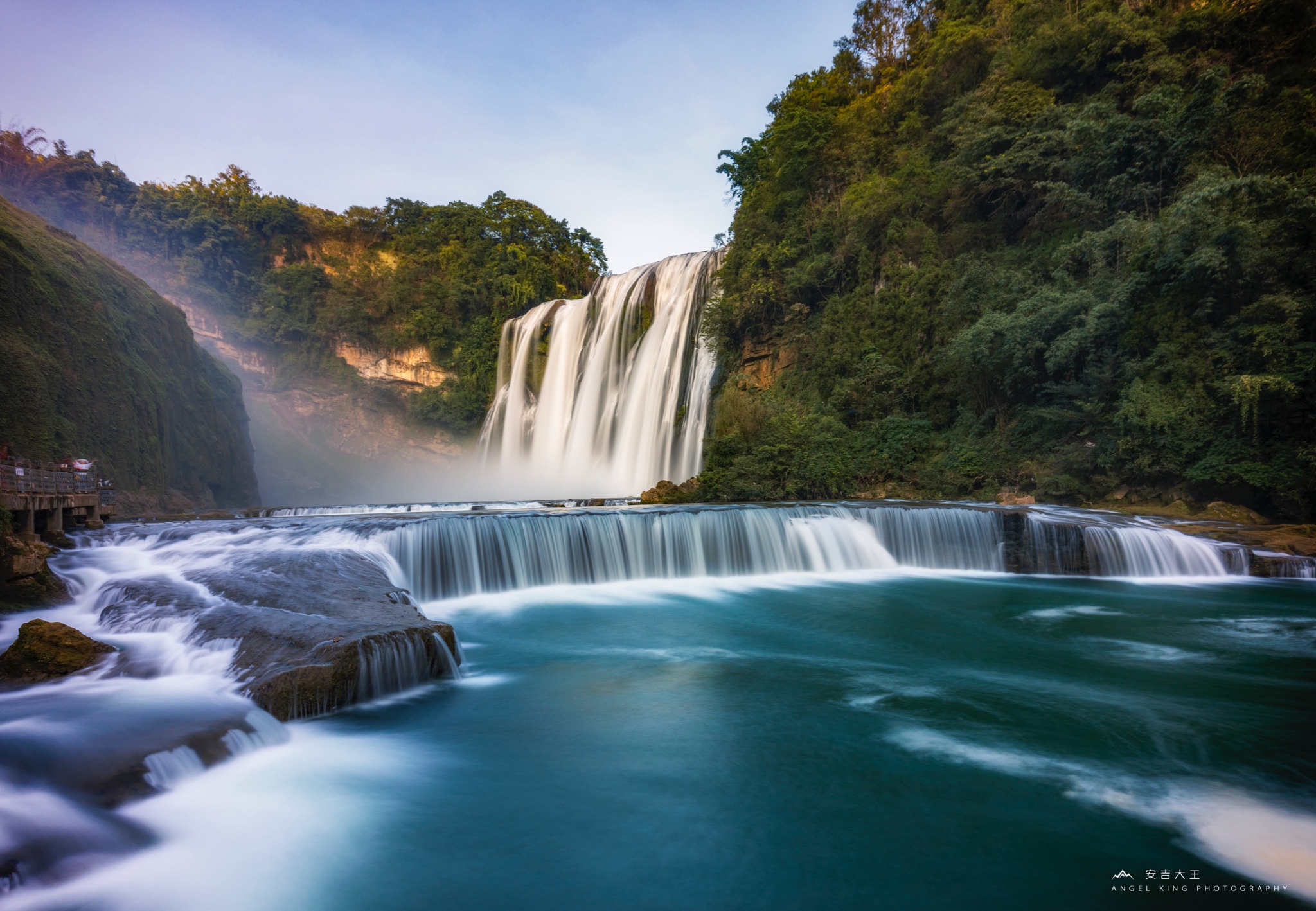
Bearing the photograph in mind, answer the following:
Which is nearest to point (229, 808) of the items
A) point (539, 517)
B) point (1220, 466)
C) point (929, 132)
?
point (539, 517)

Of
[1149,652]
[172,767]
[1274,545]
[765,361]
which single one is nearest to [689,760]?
[172,767]

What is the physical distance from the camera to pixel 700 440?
24250 mm

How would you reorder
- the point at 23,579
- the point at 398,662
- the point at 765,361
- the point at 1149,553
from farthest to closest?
the point at 765,361, the point at 1149,553, the point at 23,579, the point at 398,662

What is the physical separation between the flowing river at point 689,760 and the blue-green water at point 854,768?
26mm

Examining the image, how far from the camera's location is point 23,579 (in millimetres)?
8344

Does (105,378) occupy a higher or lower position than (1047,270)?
lower

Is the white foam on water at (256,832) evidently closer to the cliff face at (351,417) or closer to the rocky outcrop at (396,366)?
the cliff face at (351,417)

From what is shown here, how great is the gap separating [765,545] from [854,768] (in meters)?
8.81

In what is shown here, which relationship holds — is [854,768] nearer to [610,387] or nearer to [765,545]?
[765,545]

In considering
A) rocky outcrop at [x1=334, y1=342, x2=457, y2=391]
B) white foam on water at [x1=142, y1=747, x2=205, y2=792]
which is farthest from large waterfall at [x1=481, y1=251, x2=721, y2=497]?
white foam on water at [x1=142, y1=747, x2=205, y2=792]

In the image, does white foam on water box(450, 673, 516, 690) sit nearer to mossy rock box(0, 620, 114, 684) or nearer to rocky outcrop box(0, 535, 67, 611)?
mossy rock box(0, 620, 114, 684)

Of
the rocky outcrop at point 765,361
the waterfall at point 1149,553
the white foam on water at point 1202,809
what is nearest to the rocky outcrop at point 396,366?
the rocky outcrop at point 765,361

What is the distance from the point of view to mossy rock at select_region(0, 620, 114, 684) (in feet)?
18.8

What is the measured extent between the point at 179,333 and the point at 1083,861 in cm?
3060
